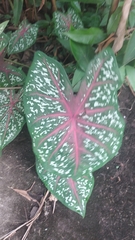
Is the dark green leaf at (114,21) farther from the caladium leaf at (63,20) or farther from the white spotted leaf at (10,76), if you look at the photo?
the white spotted leaf at (10,76)

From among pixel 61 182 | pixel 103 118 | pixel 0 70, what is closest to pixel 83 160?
pixel 103 118

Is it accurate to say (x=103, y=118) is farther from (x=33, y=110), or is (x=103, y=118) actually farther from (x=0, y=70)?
(x=0, y=70)

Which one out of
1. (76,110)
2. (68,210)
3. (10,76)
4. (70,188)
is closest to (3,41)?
(10,76)

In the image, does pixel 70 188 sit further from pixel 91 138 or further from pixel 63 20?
pixel 63 20

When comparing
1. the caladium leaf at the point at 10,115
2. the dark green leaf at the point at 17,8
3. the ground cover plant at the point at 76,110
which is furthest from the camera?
the dark green leaf at the point at 17,8

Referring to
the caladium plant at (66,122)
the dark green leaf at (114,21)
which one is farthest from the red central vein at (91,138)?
the dark green leaf at (114,21)

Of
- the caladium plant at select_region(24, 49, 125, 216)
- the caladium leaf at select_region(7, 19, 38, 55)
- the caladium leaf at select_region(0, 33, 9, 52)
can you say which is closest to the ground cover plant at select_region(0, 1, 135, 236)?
the caladium plant at select_region(24, 49, 125, 216)

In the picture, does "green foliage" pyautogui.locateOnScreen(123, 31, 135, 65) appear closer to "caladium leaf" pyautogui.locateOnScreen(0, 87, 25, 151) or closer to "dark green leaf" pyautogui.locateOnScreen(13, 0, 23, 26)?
"caladium leaf" pyautogui.locateOnScreen(0, 87, 25, 151)
